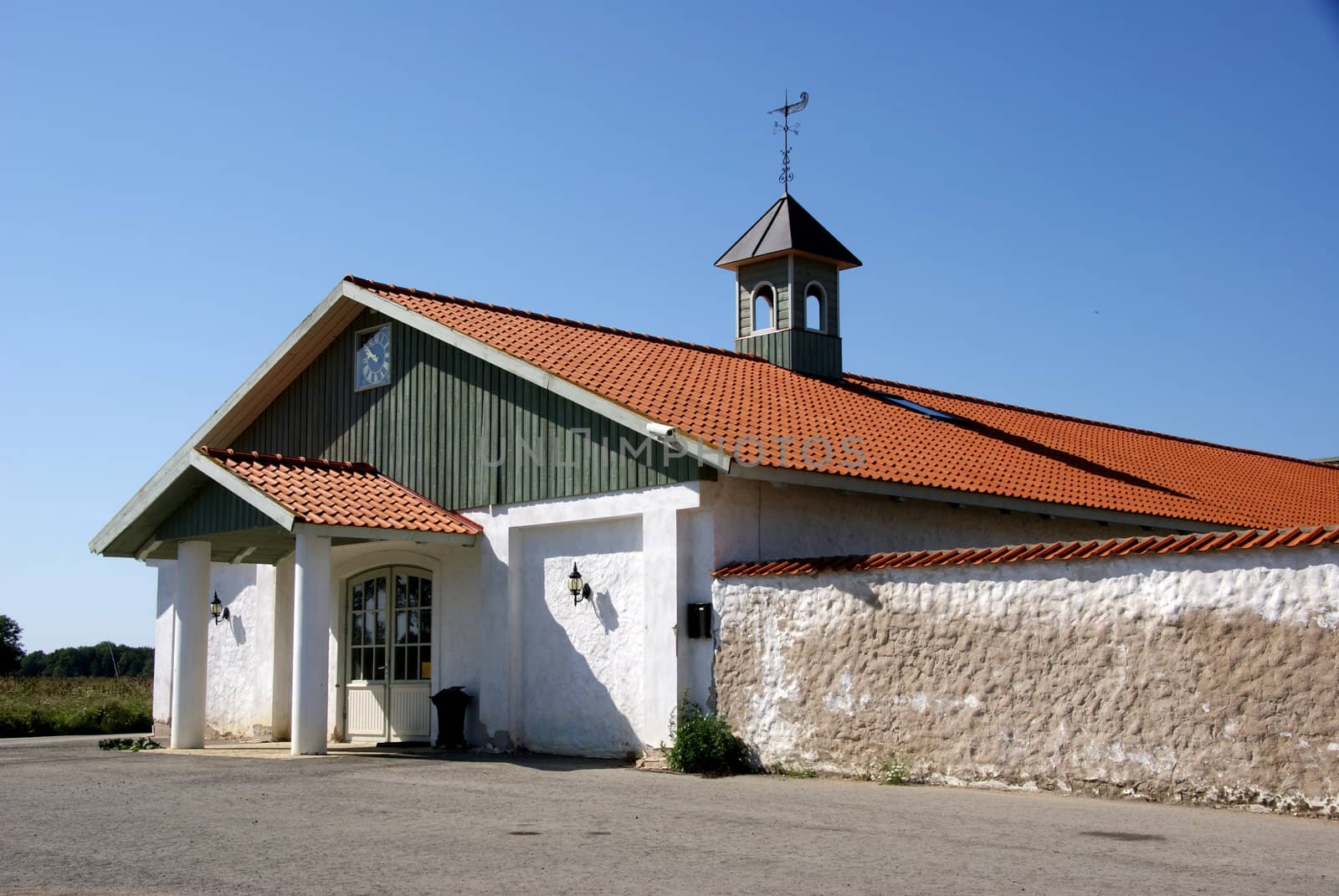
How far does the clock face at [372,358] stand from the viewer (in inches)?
754

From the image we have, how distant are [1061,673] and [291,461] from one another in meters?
9.71

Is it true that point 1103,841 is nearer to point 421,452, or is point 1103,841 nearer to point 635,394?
point 635,394

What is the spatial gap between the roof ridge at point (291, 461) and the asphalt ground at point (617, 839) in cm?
428

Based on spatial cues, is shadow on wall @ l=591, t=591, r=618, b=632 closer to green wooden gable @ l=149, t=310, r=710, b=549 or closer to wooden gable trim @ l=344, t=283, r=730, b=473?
green wooden gable @ l=149, t=310, r=710, b=549

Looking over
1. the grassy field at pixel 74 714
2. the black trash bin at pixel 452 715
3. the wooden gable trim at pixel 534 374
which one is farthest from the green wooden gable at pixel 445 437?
the grassy field at pixel 74 714

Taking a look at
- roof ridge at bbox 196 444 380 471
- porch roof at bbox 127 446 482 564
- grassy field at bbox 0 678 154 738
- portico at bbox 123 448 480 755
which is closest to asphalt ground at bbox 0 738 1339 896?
portico at bbox 123 448 480 755

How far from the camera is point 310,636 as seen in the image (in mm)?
15570

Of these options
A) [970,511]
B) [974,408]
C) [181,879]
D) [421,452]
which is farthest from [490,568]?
[974,408]

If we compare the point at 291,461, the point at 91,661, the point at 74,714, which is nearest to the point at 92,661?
the point at 91,661

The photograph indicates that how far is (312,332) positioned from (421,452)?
2.77 m

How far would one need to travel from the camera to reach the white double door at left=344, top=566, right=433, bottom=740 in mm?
18203

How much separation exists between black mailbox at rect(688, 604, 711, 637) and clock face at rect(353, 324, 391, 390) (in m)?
6.40

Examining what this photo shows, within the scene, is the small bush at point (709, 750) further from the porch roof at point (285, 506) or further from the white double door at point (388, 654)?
the white double door at point (388, 654)

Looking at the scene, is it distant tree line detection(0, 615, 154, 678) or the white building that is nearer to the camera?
the white building
